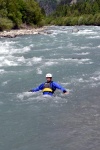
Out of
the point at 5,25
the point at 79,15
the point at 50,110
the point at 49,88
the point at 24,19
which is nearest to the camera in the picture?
the point at 50,110

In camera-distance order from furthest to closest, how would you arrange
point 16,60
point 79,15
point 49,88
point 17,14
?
point 79,15, point 17,14, point 16,60, point 49,88

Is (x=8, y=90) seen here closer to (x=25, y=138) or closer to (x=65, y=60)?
(x=25, y=138)

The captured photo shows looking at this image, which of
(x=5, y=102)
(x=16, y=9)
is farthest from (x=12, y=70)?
(x=16, y=9)

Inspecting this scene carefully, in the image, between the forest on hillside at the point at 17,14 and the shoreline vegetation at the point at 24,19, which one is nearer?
the shoreline vegetation at the point at 24,19

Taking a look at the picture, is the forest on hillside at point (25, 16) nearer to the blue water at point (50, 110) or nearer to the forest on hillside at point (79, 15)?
the forest on hillside at point (79, 15)

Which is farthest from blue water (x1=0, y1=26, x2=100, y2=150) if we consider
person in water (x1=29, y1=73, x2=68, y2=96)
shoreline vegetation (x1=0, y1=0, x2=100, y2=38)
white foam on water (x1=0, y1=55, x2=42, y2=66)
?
shoreline vegetation (x1=0, y1=0, x2=100, y2=38)

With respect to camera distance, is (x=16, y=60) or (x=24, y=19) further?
A: (x=24, y=19)

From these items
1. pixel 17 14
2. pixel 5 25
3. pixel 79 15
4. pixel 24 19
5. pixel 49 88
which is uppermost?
pixel 79 15

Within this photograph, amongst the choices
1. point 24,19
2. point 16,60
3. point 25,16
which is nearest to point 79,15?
point 25,16

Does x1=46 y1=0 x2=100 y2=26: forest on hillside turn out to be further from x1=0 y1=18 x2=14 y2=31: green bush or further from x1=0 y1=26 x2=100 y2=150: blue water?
x1=0 y1=26 x2=100 y2=150: blue water

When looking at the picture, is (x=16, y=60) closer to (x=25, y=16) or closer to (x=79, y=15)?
(x=25, y=16)

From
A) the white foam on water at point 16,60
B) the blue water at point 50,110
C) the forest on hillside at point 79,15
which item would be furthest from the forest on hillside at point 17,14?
the blue water at point 50,110

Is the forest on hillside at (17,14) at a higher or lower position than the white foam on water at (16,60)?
higher

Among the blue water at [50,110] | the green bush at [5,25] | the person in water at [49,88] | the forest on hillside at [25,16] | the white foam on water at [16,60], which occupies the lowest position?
the blue water at [50,110]
